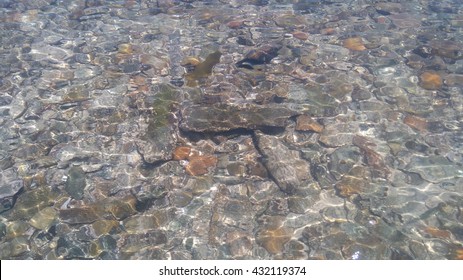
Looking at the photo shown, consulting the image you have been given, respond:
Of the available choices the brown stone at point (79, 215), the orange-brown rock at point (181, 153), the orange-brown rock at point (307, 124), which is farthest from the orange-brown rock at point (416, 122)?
the brown stone at point (79, 215)

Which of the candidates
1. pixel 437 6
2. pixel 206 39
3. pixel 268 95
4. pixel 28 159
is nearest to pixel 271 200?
pixel 268 95

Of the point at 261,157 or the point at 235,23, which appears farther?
the point at 235,23

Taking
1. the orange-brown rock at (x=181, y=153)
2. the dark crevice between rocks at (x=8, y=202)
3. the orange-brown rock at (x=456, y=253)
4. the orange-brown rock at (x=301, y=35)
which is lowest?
the orange-brown rock at (x=456, y=253)

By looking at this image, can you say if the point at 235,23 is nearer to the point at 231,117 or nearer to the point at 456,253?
the point at 231,117

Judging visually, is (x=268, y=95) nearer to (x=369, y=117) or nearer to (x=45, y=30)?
(x=369, y=117)

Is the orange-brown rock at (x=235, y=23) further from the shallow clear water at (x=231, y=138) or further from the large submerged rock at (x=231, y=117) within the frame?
the large submerged rock at (x=231, y=117)

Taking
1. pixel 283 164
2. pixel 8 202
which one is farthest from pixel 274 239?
pixel 8 202

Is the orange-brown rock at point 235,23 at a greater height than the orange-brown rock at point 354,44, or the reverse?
the orange-brown rock at point 235,23
